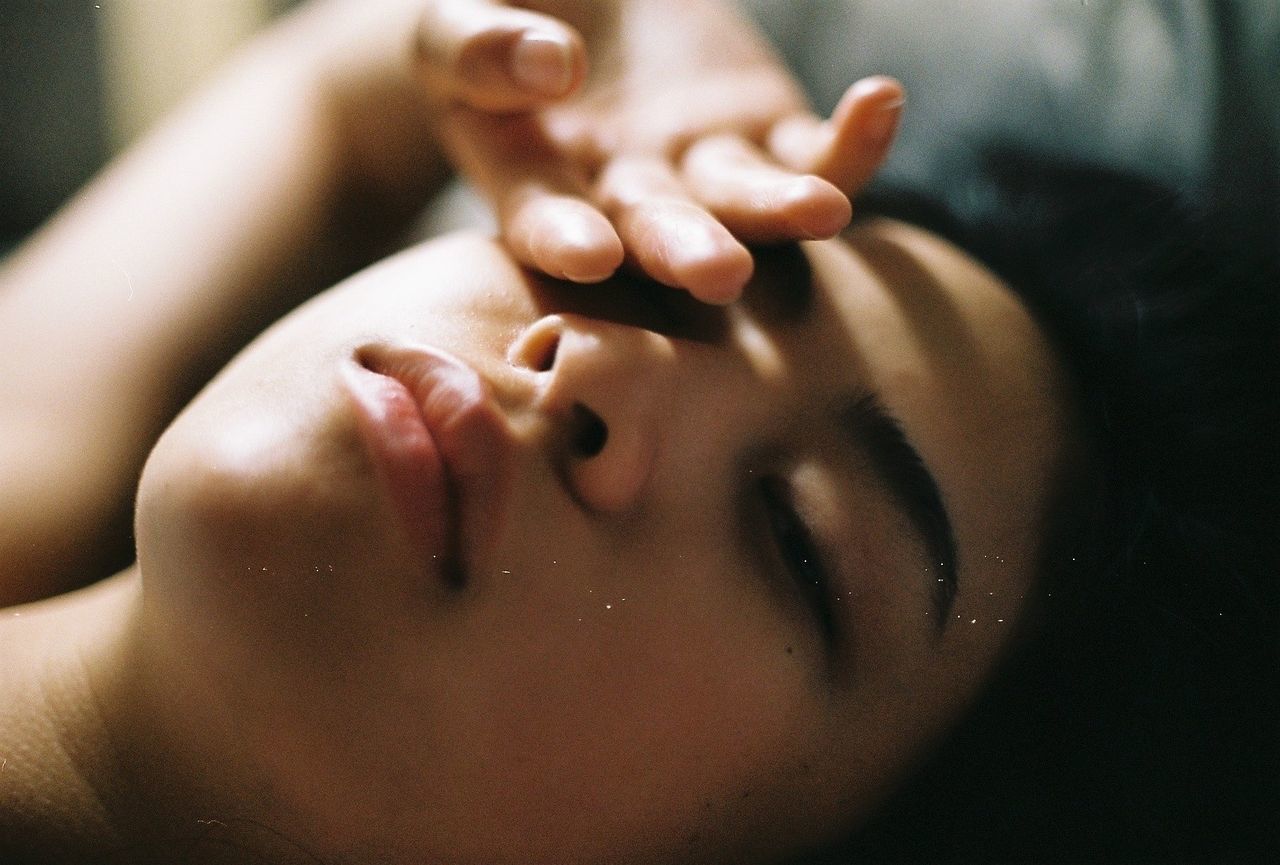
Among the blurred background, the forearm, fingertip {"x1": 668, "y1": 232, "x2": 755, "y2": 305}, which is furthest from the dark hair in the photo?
the blurred background

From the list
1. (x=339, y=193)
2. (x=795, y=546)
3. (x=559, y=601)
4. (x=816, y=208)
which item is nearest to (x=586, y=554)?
(x=559, y=601)

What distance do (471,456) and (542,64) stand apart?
31 cm

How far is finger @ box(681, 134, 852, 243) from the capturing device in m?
0.56

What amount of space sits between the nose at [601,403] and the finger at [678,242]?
6cm

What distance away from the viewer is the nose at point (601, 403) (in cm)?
48

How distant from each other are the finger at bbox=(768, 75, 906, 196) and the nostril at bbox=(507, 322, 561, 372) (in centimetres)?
27

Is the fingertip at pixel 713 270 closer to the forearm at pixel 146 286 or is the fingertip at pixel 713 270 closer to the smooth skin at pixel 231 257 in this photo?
the smooth skin at pixel 231 257

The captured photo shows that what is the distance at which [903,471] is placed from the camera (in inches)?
21.0

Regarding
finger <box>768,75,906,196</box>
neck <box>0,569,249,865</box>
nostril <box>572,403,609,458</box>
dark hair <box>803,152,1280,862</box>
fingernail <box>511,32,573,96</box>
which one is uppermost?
fingernail <box>511,32,573,96</box>

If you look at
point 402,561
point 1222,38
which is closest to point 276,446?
point 402,561

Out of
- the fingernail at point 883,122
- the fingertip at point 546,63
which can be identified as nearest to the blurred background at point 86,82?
the fingertip at point 546,63

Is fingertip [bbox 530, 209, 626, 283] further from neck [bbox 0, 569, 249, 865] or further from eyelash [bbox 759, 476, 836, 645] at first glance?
neck [bbox 0, 569, 249, 865]

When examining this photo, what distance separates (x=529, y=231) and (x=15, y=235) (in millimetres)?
763

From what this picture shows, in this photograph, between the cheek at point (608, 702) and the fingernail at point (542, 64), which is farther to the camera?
the fingernail at point (542, 64)
